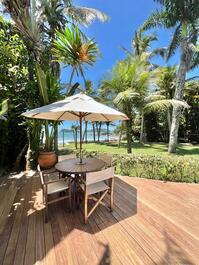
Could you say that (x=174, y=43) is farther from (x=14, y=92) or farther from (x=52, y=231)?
(x=52, y=231)

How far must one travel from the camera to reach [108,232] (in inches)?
111

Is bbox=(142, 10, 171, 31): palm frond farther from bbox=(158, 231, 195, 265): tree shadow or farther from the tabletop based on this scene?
bbox=(158, 231, 195, 265): tree shadow

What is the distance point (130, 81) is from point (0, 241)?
6.50 meters

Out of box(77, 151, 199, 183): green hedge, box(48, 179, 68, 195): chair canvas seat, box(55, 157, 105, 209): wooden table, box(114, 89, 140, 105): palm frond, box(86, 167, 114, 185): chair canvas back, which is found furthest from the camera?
box(114, 89, 140, 105): palm frond

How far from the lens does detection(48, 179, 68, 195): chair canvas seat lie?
3184mm

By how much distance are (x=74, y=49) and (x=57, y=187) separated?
4777 millimetres

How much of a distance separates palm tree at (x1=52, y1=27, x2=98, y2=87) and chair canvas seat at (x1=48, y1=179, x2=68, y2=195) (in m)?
4.55

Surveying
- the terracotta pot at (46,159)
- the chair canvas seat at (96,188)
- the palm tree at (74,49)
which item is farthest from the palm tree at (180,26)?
the chair canvas seat at (96,188)

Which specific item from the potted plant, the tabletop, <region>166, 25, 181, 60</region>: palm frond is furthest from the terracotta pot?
<region>166, 25, 181, 60</region>: palm frond

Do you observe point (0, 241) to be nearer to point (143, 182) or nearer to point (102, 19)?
point (143, 182)

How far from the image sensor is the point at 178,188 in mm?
4496

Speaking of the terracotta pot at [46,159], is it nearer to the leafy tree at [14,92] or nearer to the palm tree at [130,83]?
the leafy tree at [14,92]

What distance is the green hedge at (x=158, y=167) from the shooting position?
4918 millimetres

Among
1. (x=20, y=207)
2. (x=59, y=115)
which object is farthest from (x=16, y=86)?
(x=20, y=207)
